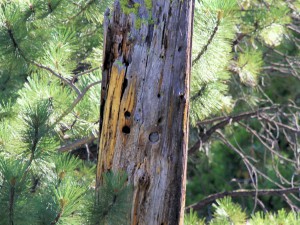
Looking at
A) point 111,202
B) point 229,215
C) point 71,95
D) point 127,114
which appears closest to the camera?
point 111,202

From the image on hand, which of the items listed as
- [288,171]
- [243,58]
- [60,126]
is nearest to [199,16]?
[60,126]

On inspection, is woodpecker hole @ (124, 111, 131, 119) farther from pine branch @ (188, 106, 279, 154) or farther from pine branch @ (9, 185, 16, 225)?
pine branch @ (188, 106, 279, 154)

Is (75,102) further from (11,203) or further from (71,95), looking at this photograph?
(11,203)

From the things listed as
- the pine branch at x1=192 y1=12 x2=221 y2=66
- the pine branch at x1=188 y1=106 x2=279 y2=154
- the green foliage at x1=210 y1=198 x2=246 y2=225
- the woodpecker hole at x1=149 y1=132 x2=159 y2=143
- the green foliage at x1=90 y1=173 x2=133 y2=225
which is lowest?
the green foliage at x1=90 y1=173 x2=133 y2=225

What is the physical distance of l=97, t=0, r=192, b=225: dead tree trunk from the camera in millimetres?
3135

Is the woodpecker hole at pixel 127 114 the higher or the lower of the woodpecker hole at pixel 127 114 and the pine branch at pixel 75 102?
the lower

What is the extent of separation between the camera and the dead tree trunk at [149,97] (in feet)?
10.3

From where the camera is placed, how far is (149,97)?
313 cm

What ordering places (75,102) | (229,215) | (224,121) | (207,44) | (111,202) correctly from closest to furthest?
(111,202) → (75,102) → (207,44) → (229,215) → (224,121)

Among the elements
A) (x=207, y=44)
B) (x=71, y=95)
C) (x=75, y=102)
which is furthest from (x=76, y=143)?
(x=207, y=44)

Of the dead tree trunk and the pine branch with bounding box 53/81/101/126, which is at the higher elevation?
the pine branch with bounding box 53/81/101/126

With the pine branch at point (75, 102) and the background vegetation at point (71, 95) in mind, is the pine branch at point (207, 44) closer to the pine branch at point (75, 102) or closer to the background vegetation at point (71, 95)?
the background vegetation at point (71, 95)

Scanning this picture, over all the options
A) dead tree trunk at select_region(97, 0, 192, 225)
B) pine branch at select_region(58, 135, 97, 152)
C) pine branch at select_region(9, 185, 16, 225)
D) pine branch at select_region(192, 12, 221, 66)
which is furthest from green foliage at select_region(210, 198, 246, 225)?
pine branch at select_region(9, 185, 16, 225)

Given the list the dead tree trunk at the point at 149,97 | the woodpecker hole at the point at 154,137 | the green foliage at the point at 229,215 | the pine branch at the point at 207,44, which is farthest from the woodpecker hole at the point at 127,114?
the green foliage at the point at 229,215
